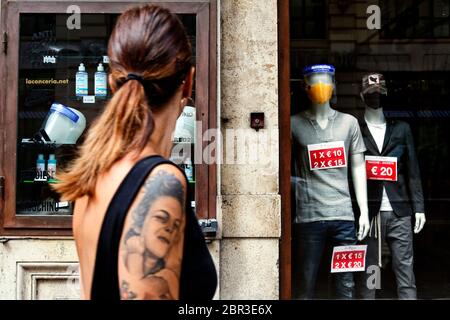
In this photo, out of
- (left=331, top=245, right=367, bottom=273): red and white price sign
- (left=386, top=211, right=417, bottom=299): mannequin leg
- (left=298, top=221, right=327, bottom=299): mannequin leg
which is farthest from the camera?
(left=386, top=211, right=417, bottom=299): mannequin leg

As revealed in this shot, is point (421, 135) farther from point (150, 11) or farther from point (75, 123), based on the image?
point (150, 11)

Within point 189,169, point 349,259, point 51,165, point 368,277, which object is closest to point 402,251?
point 368,277

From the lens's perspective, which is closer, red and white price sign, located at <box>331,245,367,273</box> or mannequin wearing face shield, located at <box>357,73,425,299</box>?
red and white price sign, located at <box>331,245,367,273</box>

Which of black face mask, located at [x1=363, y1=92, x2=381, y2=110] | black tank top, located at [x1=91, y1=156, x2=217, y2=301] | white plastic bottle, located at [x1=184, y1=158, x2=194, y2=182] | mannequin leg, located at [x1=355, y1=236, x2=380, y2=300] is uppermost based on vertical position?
black face mask, located at [x1=363, y1=92, x2=381, y2=110]

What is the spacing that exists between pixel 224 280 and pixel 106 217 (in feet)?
13.4

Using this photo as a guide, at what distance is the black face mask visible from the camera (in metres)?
6.67

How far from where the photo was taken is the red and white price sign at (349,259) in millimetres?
6371

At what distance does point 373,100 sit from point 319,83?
0.66m

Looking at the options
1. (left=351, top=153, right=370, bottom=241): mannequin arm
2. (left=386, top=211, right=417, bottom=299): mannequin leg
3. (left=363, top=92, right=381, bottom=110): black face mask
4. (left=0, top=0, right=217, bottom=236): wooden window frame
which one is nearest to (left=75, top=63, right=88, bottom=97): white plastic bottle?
(left=0, top=0, right=217, bottom=236): wooden window frame

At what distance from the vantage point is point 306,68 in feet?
21.1

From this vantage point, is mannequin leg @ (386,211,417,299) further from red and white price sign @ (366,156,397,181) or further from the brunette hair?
the brunette hair

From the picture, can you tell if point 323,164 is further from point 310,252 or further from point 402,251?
point 402,251

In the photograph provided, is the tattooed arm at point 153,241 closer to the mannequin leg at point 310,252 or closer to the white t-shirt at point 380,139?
the mannequin leg at point 310,252
